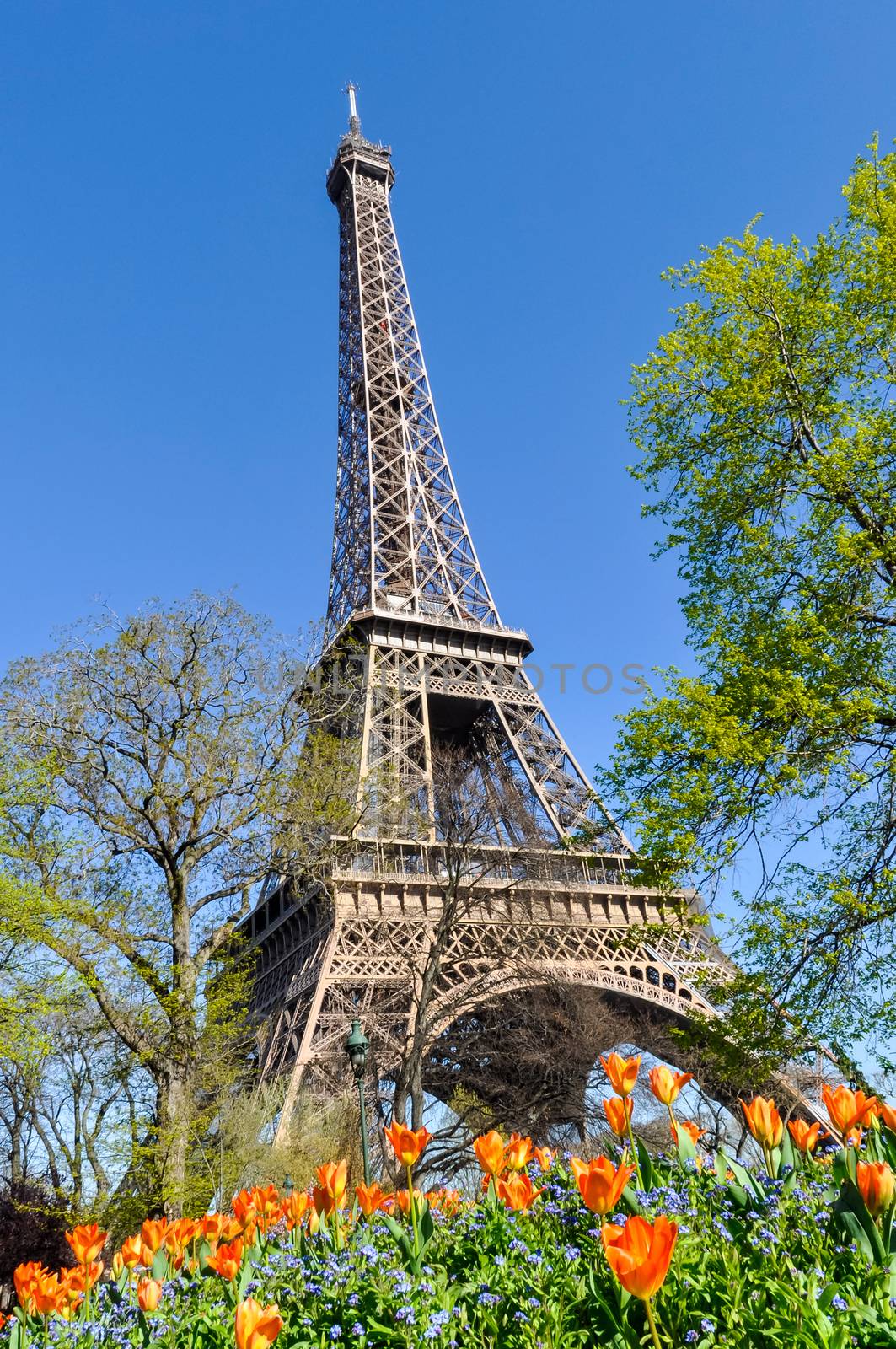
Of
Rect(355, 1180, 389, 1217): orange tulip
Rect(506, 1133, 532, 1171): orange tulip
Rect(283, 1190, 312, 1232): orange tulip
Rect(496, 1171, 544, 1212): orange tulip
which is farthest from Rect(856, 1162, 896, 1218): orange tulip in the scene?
Rect(283, 1190, 312, 1232): orange tulip

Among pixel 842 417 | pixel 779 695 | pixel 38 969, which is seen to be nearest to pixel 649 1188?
pixel 779 695

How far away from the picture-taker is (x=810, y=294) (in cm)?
1243

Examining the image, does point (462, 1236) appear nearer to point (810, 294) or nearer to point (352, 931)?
point (810, 294)

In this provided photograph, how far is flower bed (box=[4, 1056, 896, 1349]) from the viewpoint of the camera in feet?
8.09

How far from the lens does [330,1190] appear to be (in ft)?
13.0

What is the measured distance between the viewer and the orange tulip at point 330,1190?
12.9ft

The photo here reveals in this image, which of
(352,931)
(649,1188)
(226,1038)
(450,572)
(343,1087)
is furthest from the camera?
(450,572)

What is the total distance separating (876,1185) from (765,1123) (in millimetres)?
974

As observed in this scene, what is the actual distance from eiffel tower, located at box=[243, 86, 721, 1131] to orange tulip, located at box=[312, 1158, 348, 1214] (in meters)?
7.05

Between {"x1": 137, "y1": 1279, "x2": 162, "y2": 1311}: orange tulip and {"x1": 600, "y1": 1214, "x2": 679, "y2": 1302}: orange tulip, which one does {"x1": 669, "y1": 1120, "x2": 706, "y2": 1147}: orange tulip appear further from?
{"x1": 137, "y1": 1279, "x2": 162, "y2": 1311}: orange tulip

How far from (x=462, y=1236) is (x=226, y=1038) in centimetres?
1229

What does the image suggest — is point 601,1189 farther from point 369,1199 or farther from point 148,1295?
point 148,1295

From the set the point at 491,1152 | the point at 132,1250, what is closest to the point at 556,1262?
the point at 491,1152

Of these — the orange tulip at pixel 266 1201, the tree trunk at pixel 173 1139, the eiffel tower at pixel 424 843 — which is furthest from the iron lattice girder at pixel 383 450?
the orange tulip at pixel 266 1201
